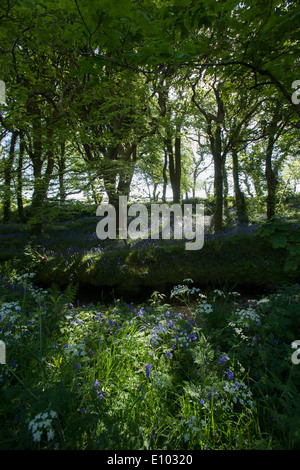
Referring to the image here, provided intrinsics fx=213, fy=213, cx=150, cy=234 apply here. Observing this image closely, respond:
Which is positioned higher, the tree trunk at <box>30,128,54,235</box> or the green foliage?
the tree trunk at <box>30,128,54,235</box>

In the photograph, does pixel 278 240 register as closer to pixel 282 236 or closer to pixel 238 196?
pixel 282 236

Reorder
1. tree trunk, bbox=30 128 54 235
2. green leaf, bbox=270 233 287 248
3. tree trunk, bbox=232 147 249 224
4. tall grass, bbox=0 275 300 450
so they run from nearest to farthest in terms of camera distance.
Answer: tall grass, bbox=0 275 300 450, green leaf, bbox=270 233 287 248, tree trunk, bbox=30 128 54 235, tree trunk, bbox=232 147 249 224

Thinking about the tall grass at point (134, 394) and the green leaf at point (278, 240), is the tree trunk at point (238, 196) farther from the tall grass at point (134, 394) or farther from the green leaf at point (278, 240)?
the green leaf at point (278, 240)

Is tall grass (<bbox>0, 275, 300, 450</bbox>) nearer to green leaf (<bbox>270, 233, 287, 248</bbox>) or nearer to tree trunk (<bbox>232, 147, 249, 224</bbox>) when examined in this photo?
green leaf (<bbox>270, 233, 287, 248</bbox>)

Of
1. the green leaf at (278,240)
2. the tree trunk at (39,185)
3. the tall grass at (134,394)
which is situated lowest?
the tall grass at (134,394)

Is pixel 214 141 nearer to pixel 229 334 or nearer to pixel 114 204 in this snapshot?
pixel 114 204

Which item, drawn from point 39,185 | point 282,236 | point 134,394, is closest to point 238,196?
point 39,185

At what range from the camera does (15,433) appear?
152cm

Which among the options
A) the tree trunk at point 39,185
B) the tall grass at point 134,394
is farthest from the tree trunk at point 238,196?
the tall grass at point 134,394

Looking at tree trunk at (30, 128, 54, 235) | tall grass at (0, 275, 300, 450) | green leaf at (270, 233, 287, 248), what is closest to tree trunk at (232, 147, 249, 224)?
tree trunk at (30, 128, 54, 235)

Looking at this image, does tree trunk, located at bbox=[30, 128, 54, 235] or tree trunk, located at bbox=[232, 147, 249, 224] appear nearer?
tree trunk, located at bbox=[30, 128, 54, 235]
